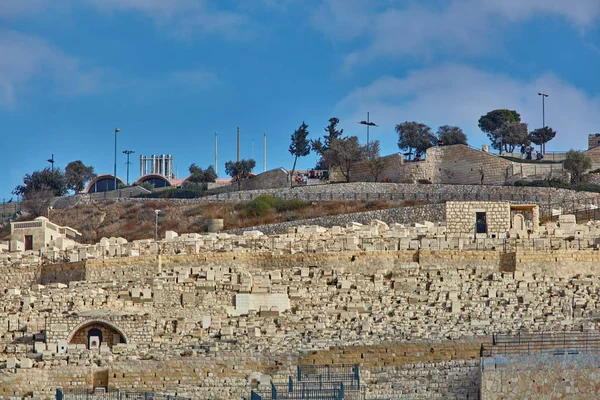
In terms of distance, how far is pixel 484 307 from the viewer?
46.4 meters

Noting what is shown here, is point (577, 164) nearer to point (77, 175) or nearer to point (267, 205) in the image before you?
point (267, 205)

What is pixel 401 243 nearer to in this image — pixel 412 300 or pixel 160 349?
pixel 412 300

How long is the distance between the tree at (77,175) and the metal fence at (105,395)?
4769 cm

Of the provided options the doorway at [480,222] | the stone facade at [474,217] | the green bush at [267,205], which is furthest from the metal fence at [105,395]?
the green bush at [267,205]

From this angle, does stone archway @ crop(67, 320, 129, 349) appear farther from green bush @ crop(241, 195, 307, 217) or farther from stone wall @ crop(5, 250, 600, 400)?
green bush @ crop(241, 195, 307, 217)

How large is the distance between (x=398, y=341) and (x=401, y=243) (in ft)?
36.7

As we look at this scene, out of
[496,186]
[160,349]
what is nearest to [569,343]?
[160,349]

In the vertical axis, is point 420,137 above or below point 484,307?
above

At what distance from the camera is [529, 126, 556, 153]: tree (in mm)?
90938

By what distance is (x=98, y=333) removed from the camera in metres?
46.5

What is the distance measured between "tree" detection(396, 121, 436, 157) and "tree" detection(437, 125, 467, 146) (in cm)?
56

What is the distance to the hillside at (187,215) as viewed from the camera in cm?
7194

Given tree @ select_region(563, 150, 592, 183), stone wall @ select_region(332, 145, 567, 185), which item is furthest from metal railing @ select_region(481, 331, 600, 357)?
tree @ select_region(563, 150, 592, 183)

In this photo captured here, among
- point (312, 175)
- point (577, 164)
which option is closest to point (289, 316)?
point (577, 164)
